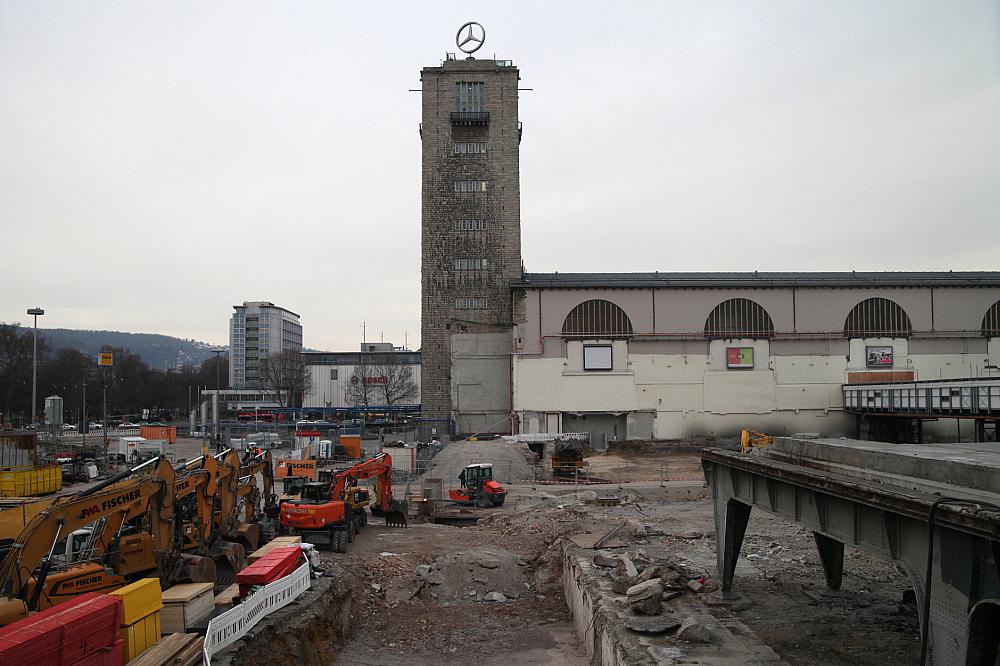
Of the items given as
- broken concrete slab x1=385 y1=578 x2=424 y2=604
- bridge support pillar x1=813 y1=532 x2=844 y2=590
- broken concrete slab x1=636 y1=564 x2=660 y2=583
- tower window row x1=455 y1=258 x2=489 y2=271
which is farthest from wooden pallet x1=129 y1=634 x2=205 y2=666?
tower window row x1=455 y1=258 x2=489 y2=271

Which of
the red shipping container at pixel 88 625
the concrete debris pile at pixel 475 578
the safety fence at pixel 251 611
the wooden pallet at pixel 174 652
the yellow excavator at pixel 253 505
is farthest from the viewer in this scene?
the yellow excavator at pixel 253 505

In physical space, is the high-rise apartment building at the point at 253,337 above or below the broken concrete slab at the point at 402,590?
above

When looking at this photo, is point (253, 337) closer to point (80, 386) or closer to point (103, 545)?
point (80, 386)

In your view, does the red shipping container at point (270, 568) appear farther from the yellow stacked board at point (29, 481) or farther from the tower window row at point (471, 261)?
the tower window row at point (471, 261)

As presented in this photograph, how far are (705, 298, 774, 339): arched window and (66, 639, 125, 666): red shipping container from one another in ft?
175

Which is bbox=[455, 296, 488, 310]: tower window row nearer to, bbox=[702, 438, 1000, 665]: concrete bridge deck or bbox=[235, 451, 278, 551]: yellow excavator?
bbox=[235, 451, 278, 551]: yellow excavator

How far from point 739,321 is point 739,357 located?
120 inches

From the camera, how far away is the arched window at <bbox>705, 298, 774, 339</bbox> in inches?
2335

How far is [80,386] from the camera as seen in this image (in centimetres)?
9031

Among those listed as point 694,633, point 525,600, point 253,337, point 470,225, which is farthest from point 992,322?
point 253,337

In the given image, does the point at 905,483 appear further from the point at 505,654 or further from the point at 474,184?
the point at 474,184

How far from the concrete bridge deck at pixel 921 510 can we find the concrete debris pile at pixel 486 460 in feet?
98.2

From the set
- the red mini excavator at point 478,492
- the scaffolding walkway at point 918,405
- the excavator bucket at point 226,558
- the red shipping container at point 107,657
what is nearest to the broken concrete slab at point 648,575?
the red shipping container at point 107,657

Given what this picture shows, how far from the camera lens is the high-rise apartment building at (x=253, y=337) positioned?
160 metres
